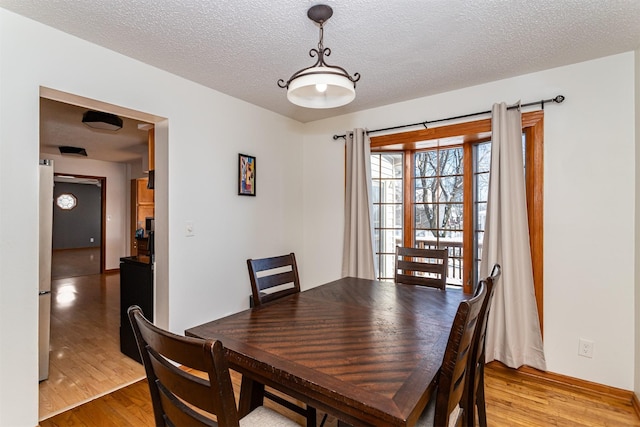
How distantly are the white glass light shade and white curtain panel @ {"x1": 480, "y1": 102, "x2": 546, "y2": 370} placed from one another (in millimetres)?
1557

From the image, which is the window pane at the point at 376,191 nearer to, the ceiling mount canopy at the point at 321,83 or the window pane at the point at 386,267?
the window pane at the point at 386,267

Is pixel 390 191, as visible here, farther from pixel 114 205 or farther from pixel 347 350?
pixel 114 205

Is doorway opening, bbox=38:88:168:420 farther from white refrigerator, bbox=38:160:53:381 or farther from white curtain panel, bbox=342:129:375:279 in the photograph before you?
white curtain panel, bbox=342:129:375:279

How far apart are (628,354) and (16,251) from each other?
3923 millimetres

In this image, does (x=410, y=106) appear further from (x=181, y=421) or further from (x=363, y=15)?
(x=181, y=421)

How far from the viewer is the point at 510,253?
249cm

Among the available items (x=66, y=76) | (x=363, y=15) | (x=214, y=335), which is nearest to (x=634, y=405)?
(x=214, y=335)

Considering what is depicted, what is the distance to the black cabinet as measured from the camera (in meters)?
2.67

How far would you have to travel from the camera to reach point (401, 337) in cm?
134

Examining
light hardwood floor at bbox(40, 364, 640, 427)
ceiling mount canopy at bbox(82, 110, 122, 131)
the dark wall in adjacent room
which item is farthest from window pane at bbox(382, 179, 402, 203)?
the dark wall in adjacent room

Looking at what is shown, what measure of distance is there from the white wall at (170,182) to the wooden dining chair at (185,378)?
1398 millimetres

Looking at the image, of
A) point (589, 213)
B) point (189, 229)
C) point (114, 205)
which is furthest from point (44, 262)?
point (114, 205)

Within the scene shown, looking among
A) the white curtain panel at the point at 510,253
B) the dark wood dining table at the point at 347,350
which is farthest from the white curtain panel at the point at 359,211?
the dark wood dining table at the point at 347,350

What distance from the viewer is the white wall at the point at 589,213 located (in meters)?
2.19
